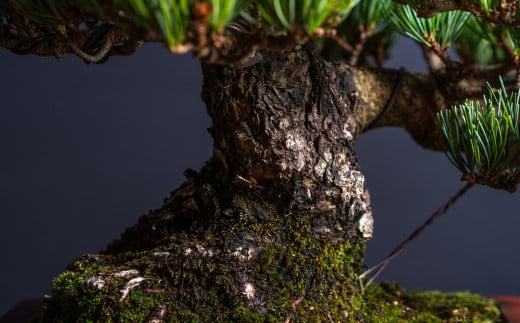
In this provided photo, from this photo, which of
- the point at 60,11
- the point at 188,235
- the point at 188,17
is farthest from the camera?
the point at 188,235

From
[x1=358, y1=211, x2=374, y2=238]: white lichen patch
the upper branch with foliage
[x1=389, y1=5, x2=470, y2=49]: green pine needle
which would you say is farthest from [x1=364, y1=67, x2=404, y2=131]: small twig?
[x1=358, y1=211, x2=374, y2=238]: white lichen patch

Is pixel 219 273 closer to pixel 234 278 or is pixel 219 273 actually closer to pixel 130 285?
pixel 234 278

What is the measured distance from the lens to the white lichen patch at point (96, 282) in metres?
1.01

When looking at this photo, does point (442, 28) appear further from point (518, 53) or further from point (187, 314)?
point (187, 314)

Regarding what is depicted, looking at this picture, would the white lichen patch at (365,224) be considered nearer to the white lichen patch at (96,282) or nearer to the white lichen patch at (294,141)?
the white lichen patch at (294,141)

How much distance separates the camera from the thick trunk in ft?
3.36

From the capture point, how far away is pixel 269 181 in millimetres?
1164

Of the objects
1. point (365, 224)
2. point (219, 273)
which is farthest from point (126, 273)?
point (365, 224)

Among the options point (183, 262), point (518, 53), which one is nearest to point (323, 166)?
point (183, 262)

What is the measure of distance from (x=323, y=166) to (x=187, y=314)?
0.35 m

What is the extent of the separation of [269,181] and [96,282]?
0.34 metres

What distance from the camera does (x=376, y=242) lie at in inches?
95.3

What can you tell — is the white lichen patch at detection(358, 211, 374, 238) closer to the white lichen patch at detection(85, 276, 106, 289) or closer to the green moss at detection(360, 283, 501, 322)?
the green moss at detection(360, 283, 501, 322)

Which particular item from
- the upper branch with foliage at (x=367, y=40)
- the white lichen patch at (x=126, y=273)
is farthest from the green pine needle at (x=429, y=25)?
the white lichen patch at (x=126, y=273)
